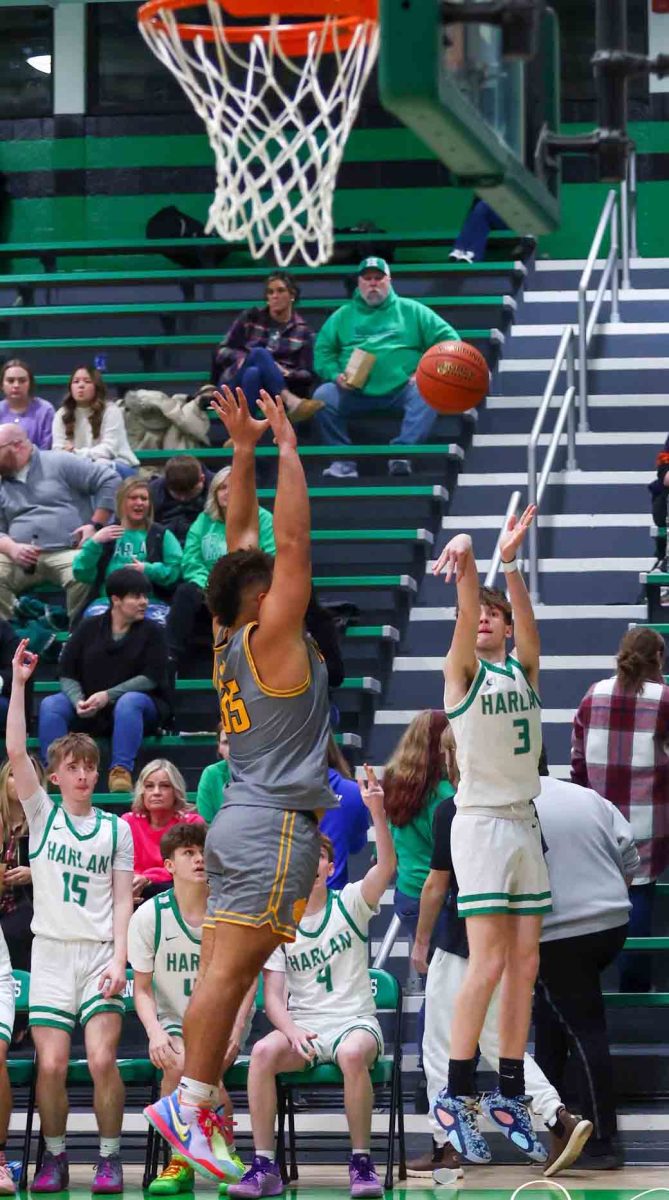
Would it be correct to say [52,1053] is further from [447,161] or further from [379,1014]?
Answer: [447,161]

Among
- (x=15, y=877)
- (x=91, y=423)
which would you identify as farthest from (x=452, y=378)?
(x=15, y=877)

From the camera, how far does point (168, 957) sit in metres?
8.26

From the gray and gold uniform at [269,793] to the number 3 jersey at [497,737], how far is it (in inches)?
43.6

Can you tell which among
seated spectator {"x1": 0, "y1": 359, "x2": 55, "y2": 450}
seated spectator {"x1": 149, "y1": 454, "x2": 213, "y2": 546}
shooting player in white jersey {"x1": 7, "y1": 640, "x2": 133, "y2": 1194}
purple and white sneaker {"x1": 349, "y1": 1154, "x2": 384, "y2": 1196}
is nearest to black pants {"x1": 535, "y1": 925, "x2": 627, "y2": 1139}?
purple and white sneaker {"x1": 349, "y1": 1154, "x2": 384, "y2": 1196}

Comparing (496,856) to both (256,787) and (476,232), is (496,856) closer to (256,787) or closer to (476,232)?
(256,787)

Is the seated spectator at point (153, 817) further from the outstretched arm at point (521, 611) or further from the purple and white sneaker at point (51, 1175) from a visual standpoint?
the outstretched arm at point (521, 611)

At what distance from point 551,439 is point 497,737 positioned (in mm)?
5252

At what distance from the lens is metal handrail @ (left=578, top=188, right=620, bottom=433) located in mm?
12797

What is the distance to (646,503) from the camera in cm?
1236

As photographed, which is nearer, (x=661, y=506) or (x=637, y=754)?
(x=637, y=754)

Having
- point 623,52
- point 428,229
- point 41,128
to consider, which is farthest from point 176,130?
point 623,52

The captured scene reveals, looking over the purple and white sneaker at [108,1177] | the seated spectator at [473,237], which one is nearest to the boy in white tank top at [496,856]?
the purple and white sneaker at [108,1177]

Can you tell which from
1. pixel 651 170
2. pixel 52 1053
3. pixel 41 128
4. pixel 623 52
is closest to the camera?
pixel 623 52

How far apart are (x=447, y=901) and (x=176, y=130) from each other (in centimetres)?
1042
